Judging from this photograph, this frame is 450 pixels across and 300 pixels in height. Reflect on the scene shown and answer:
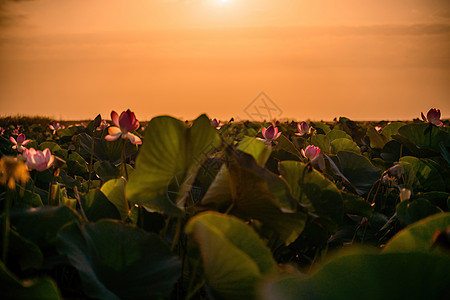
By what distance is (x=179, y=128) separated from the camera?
733mm

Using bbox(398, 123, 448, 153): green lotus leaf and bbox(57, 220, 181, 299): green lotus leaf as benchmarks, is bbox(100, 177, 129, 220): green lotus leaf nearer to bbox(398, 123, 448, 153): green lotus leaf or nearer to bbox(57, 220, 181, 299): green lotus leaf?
bbox(57, 220, 181, 299): green lotus leaf

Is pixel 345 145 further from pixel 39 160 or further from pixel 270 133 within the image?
pixel 39 160

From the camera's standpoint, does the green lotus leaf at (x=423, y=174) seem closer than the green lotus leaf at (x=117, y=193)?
No

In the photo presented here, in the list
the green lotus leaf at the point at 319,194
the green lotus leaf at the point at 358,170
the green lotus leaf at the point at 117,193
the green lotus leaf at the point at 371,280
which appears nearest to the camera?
the green lotus leaf at the point at 371,280

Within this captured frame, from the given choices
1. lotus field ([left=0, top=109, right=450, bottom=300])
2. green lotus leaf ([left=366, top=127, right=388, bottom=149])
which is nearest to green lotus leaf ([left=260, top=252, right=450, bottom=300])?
lotus field ([left=0, top=109, right=450, bottom=300])

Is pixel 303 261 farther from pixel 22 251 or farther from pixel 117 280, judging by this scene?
pixel 22 251

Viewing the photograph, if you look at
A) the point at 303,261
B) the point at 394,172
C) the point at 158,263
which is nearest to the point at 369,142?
the point at 394,172

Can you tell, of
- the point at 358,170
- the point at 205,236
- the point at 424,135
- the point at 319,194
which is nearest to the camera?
the point at 205,236

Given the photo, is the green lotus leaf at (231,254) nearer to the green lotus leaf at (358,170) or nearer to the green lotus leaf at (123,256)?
the green lotus leaf at (123,256)

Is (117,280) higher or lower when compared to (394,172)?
lower

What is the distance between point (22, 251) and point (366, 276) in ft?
1.86

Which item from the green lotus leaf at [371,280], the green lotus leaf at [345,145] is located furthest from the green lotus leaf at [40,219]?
the green lotus leaf at [345,145]

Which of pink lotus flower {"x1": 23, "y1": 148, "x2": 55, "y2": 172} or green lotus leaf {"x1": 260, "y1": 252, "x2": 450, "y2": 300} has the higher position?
pink lotus flower {"x1": 23, "y1": 148, "x2": 55, "y2": 172}

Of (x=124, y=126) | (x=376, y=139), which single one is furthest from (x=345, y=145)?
(x=124, y=126)
